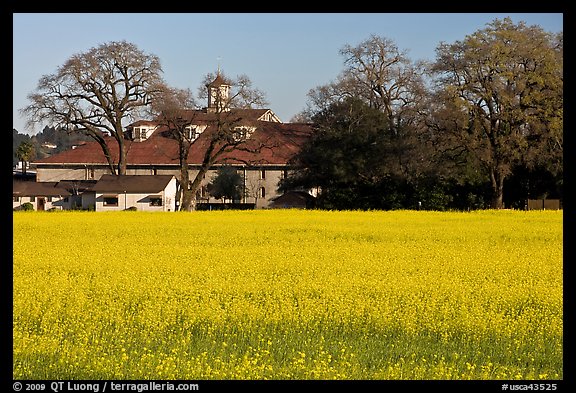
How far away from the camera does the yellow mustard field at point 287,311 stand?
818 cm

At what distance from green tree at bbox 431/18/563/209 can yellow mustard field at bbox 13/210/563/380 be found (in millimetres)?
21070

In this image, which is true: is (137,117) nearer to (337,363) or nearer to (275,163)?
(275,163)

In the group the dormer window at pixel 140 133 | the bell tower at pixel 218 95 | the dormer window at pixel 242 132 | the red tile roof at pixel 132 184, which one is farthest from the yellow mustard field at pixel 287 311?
the dormer window at pixel 140 133

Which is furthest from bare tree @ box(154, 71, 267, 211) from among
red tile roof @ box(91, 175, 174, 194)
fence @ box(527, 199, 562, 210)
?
fence @ box(527, 199, 562, 210)

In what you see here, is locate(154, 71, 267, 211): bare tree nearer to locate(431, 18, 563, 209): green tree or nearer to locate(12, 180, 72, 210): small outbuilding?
locate(431, 18, 563, 209): green tree

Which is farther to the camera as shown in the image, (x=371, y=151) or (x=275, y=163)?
(x=275, y=163)

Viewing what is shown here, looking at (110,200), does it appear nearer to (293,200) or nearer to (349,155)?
(293,200)

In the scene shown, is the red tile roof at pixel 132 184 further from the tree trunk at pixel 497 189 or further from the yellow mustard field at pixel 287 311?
the yellow mustard field at pixel 287 311

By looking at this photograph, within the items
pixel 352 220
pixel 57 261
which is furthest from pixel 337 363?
pixel 352 220

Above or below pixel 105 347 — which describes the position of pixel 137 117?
above

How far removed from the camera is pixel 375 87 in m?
49.3

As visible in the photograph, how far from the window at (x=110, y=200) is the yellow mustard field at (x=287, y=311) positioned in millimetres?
39220
